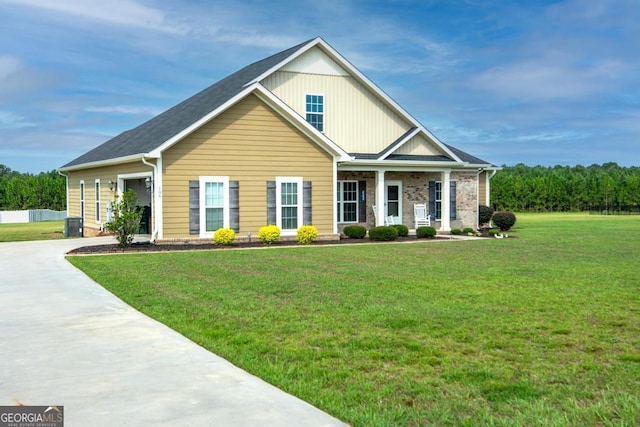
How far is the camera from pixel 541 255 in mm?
17438

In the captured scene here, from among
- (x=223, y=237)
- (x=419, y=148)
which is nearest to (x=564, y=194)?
(x=419, y=148)

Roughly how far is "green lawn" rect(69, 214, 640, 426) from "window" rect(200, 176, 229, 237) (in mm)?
5317

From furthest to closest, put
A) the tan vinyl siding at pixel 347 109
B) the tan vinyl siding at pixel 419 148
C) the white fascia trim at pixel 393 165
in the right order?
the tan vinyl siding at pixel 419 148 < the white fascia trim at pixel 393 165 < the tan vinyl siding at pixel 347 109

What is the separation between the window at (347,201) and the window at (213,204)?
22.4 ft

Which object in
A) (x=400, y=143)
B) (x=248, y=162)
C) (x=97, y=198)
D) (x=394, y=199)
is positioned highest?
(x=400, y=143)

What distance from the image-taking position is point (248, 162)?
21.5 m

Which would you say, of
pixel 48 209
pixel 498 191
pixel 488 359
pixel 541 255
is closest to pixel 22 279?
pixel 488 359

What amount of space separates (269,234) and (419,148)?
9230 mm

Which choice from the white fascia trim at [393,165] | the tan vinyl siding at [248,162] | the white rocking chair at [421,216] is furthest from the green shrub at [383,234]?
the white rocking chair at [421,216]

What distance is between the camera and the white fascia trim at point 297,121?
21266 millimetres

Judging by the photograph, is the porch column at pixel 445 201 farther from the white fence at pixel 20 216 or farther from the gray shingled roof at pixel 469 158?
the white fence at pixel 20 216

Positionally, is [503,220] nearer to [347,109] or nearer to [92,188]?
[347,109]

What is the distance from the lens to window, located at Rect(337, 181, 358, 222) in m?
26.8

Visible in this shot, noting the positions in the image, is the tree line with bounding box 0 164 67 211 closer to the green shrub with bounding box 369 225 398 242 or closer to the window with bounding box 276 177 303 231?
the window with bounding box 276 177 303 231
